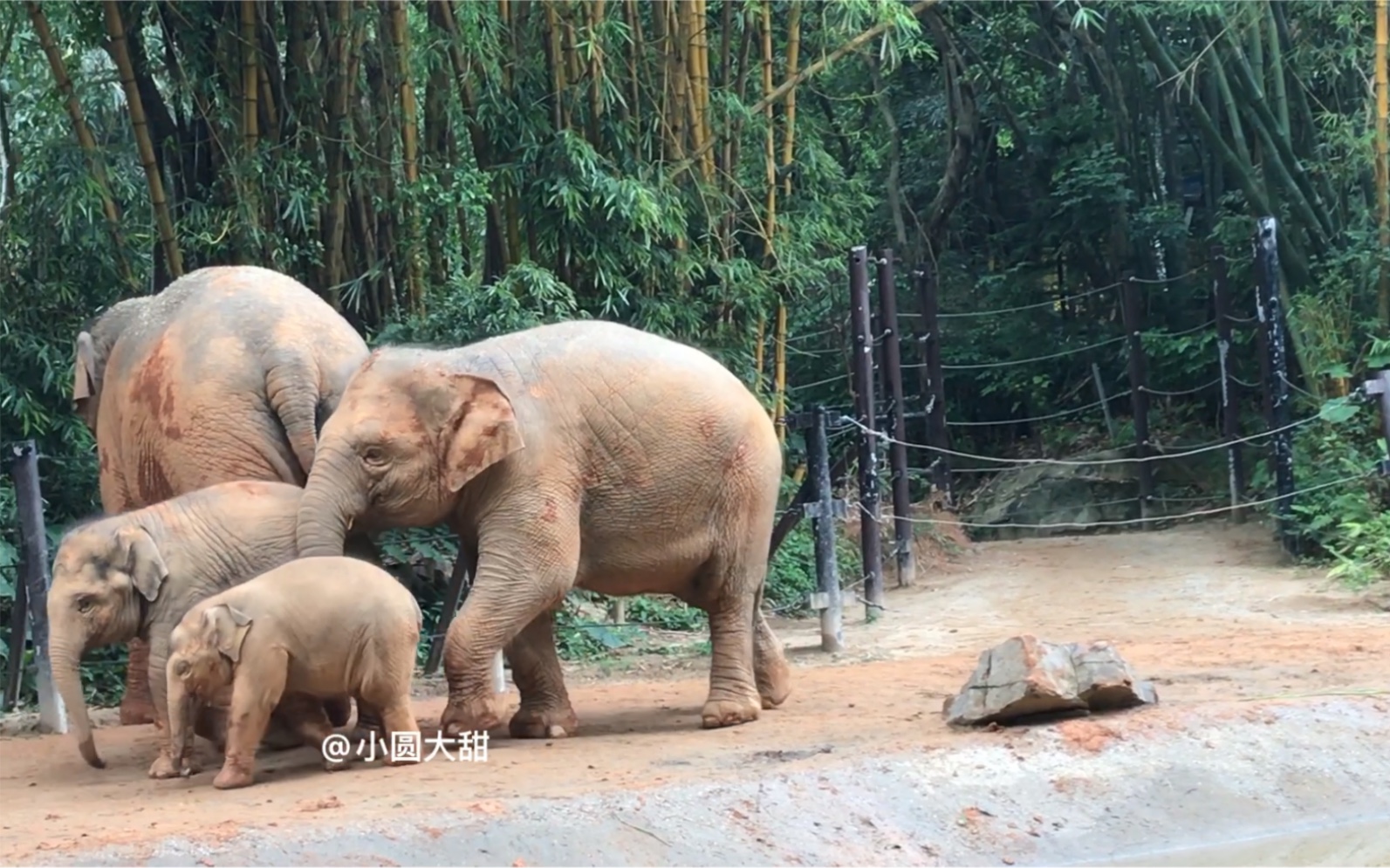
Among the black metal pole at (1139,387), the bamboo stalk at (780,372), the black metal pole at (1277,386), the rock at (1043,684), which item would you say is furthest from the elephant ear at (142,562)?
the black metal pole at (1139,387)

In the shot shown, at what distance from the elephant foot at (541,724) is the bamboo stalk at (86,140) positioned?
3.76m

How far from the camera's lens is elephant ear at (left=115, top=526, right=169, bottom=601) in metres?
5.91

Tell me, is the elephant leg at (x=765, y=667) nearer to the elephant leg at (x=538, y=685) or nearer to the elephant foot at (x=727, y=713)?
the elephant foot at (x=727, y=713)

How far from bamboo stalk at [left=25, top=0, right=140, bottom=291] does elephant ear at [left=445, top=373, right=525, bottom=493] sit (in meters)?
3.38

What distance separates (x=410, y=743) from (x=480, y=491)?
96 cm

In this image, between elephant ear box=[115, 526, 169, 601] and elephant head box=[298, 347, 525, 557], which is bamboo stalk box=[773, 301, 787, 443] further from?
elephant ear box=[115, 526, 169, 601]

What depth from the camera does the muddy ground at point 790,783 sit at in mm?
4973

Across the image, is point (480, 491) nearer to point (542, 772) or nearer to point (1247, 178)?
point (542, 772)

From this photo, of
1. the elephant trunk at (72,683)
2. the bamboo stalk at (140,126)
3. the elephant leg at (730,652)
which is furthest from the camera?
the bamboo stalk at (140,126)

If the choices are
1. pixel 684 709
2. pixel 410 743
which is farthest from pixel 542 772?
pixel 684 709

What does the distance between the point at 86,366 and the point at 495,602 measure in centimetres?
219

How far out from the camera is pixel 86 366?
7.10 m

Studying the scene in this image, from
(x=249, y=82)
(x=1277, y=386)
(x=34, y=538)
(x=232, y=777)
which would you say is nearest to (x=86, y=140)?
(x=249, y=82)

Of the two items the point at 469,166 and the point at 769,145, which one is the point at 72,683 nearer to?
the point at 469,166
